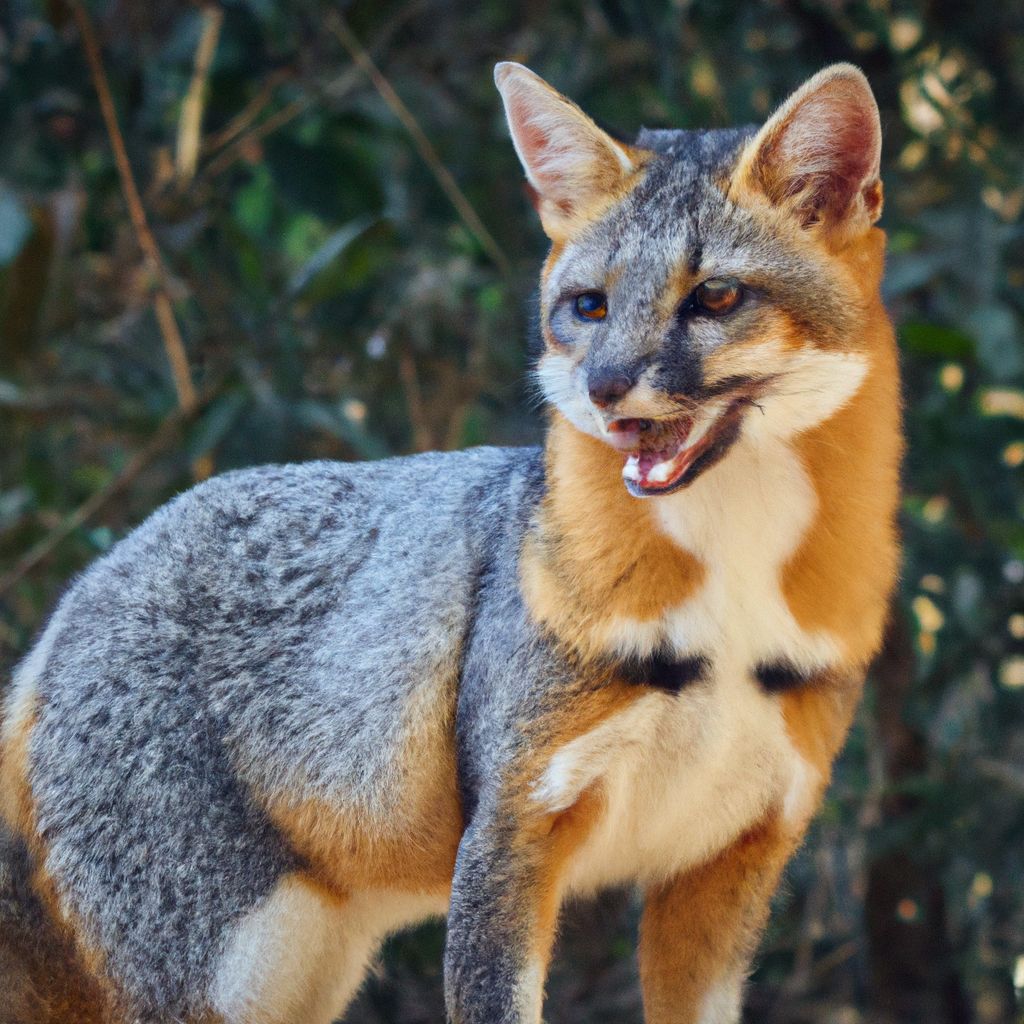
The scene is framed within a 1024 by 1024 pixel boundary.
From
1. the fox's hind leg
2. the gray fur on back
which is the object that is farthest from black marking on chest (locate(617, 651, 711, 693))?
the fox's hind leg

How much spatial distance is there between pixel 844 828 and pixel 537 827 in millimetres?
3608

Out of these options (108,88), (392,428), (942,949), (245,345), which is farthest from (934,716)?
(108,88)

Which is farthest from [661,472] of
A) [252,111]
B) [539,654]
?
[252,111]

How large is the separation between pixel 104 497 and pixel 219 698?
2.66 meters

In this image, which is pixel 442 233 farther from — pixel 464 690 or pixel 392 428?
pixel 464 690

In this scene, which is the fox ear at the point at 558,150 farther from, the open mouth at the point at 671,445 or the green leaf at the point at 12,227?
the green leaf at the point at 12,227

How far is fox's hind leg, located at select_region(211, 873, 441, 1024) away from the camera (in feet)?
11.4

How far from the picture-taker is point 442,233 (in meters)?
6.54

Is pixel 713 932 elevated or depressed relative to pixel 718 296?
depressed

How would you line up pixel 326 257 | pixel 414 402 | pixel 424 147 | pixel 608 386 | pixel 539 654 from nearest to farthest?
pixel 608 386
pixel 539 654
pixel 326 257
pixel 424 147
pixel 414 402

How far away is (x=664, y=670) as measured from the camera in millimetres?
3141

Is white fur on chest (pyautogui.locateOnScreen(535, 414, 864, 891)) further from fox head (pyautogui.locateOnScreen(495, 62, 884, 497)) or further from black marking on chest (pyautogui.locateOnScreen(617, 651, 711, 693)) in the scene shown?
fox head (pyautogui.locateOnScreen(495, 62, 884, 497))

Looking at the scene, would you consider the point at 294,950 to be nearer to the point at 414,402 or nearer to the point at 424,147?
the point at 414,402

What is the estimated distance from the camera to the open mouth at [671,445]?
9.64 ft
